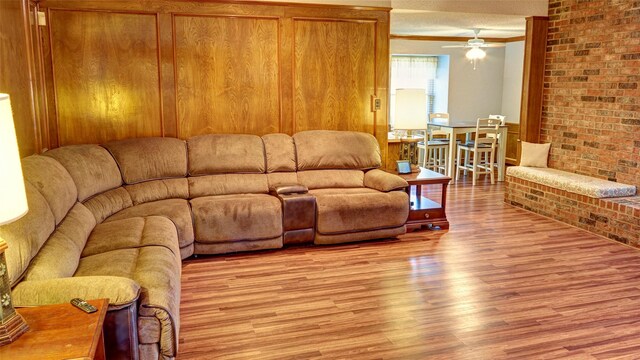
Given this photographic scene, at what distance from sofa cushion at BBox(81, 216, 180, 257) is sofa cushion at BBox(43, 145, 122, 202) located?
0.32 m

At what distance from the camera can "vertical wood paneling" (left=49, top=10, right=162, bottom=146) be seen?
15.1ft

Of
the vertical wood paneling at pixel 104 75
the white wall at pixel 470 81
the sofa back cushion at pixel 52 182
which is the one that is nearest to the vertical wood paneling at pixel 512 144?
the white wall at pixel 470 81

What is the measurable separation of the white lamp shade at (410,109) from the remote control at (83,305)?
393cm

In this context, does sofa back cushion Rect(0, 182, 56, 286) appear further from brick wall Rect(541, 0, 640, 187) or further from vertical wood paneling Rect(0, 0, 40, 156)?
brick wall Rect(541, 0, 640, 187)

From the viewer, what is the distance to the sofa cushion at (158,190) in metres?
4.39

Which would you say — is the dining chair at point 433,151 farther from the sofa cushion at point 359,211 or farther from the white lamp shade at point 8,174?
the white lamp shade at point 8,174

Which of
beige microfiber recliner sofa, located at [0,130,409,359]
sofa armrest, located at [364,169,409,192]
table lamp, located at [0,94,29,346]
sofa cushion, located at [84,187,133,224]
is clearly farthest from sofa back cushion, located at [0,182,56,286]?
sofa armrest, located at [364,169,409,192]

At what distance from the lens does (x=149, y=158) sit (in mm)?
4547

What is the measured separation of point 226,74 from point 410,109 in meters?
1.91

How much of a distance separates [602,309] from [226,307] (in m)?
2.38

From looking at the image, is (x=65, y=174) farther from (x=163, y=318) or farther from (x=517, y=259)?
(x=517, y=259)

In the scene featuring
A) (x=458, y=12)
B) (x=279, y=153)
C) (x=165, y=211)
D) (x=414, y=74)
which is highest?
(x=458, y=12)

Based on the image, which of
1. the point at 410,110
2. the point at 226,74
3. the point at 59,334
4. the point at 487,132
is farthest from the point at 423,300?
the point at 487,132

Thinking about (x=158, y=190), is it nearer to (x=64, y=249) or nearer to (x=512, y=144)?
(x=64, y=249)
